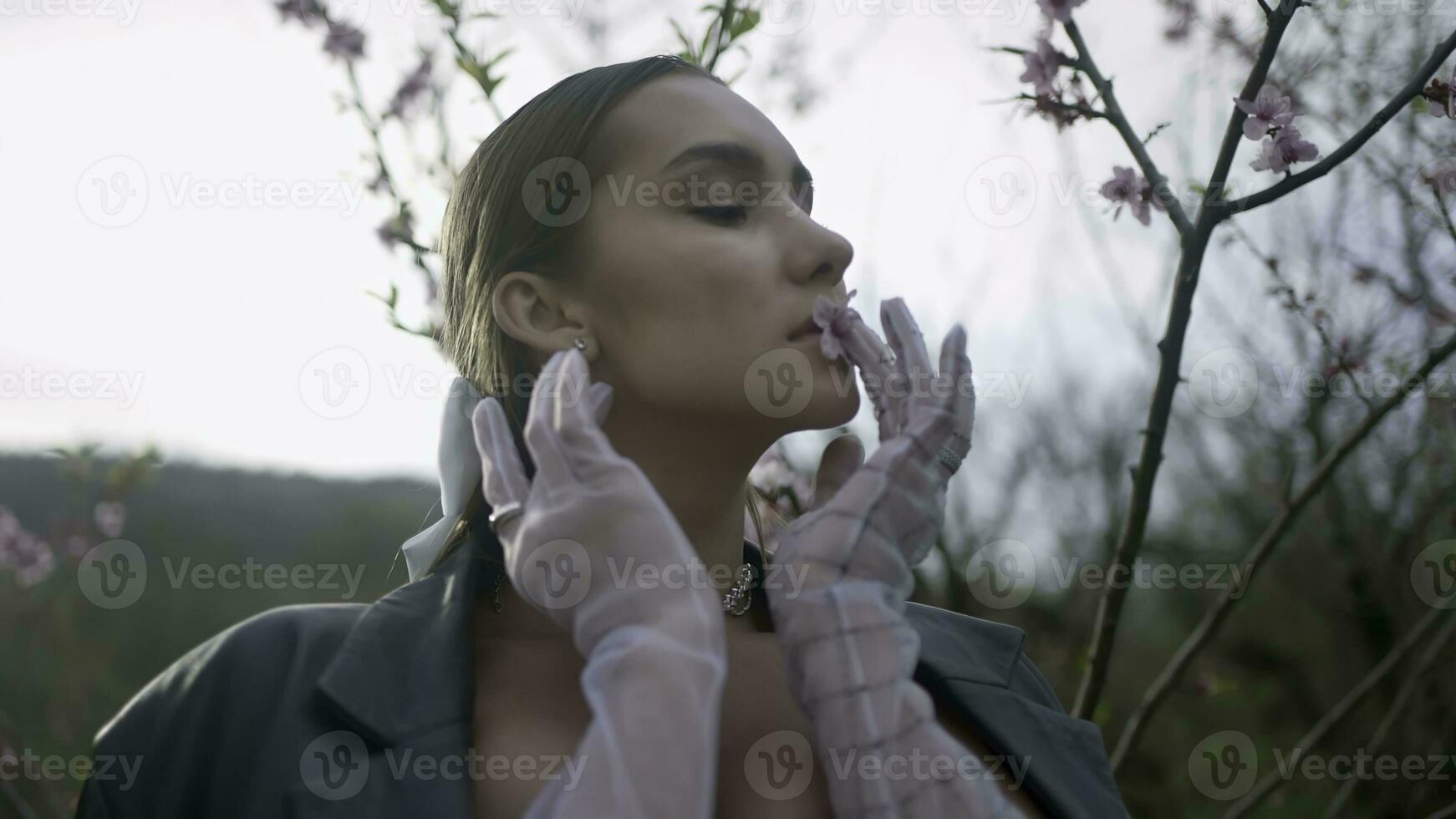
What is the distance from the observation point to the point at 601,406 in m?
1.50

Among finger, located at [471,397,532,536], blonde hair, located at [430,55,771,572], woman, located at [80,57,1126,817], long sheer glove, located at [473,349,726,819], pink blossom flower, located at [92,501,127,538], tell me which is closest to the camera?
long sheer glove, located at [473,349,726,819]

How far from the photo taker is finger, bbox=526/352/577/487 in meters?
1.36

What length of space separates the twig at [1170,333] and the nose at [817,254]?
477 mm

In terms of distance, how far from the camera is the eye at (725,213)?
5.47 ft

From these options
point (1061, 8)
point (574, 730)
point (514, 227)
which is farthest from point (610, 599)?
point (1061, 8)

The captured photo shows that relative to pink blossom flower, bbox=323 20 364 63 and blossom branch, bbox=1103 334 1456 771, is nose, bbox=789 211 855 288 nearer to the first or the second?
blossom branch, bbox=1103 334 1456 771

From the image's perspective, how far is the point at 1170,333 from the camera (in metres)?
1.68

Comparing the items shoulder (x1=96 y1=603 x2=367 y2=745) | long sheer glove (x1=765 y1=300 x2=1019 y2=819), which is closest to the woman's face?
long sheer glove (x1=765 y1=300 x2=1019 y2=819)

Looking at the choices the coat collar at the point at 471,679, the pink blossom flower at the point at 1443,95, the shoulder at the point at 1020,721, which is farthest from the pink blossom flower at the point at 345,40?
the pink blossom flower at the point at 1443,95

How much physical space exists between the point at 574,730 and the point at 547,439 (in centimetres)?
44

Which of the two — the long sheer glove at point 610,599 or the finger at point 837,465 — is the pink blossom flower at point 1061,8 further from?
the long sheer glove at point 610,599

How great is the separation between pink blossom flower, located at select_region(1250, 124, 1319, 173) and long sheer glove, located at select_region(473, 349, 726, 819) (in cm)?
109

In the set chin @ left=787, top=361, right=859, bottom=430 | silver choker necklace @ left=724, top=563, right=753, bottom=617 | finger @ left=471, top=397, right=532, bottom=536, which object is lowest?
silver choker necklace @ left=724, top=563, right=753, bottom=617

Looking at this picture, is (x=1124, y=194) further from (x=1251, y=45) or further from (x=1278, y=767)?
(x=1251, y=45)
